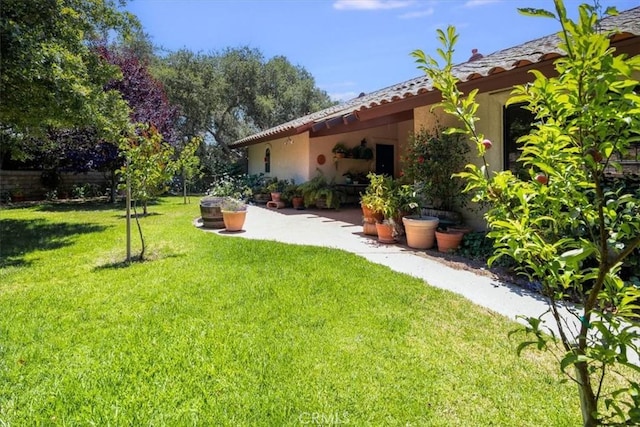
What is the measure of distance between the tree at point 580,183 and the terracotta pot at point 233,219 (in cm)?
655

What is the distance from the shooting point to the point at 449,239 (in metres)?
5.73

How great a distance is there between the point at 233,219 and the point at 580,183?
6953mm

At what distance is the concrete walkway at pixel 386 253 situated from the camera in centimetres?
374

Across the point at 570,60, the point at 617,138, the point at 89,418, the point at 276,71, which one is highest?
the point at 276,71

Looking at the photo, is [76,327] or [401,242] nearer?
[76,327]

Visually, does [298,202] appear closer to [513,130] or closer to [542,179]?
[513,130]

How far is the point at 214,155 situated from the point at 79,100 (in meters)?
16.7

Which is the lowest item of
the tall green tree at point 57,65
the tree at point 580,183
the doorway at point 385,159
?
the tree at point 580,183

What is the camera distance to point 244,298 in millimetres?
3695

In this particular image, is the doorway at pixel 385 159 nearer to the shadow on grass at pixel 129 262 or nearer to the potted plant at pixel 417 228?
the potted plant at pixel 417 228

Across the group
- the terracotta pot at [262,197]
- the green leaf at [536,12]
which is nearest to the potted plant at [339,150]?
the terracotta pot at [262,197]

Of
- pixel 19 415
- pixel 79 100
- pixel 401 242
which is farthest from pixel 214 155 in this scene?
pixel 19 415

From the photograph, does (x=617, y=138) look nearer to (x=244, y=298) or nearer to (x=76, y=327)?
(x=244, y=298)

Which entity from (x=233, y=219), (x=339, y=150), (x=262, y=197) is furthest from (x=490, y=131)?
(x=262, y=197)
